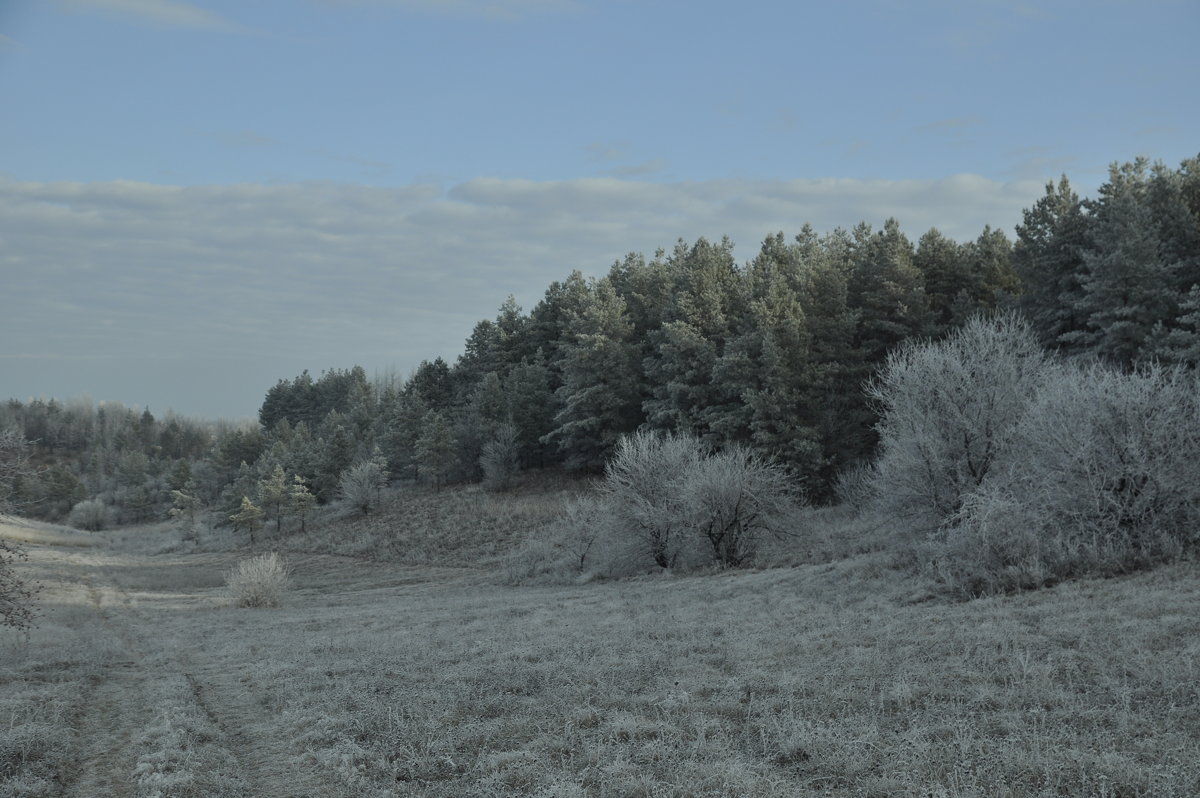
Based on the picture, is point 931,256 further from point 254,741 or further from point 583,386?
point 254,741

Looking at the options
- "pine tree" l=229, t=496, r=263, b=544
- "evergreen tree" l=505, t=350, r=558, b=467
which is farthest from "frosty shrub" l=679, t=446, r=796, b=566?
"pine tree" l=229, t=496, r=263, b=544

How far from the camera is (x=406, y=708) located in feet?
28.2

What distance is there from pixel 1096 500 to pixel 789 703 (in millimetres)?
10866

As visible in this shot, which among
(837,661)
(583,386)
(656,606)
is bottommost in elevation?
(656,606)

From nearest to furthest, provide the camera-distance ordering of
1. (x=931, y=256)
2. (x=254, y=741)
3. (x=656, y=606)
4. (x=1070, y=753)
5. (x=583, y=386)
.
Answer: (x=1070, y=753) → (x=254, y=741) → (x=656, y=606) → (x=931, y=256) → (x=583, y=386)

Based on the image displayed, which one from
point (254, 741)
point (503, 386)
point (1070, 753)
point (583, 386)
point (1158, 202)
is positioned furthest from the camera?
point (503, 386)

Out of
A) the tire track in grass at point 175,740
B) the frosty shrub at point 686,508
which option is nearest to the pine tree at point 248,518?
the frosty shrub at point 686,508

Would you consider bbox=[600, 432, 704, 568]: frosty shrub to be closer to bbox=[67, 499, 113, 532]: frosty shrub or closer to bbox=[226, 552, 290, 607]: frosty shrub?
bbox=[226, 552, 290, 607]: frosty shrub

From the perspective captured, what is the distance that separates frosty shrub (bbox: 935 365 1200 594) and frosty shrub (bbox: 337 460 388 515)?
46.8 meters

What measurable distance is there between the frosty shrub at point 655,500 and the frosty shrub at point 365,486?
104 feet

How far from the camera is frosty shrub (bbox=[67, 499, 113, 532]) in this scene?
87.0m

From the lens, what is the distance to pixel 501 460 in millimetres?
54188

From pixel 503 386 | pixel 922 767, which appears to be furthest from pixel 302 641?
pixel 503 386

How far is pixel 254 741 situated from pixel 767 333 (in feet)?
110
